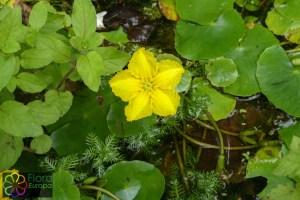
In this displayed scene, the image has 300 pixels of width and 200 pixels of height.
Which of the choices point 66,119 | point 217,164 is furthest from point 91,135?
point 217,164

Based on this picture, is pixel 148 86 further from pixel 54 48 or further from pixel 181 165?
pixel 181 165

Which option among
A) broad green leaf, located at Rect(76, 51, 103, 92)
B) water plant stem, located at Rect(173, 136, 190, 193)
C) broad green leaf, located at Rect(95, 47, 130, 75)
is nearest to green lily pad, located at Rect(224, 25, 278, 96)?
water plant stem, located at Rect(173, 136, 190, 193)

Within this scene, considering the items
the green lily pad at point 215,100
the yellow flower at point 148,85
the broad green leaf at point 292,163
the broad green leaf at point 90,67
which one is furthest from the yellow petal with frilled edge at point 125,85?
the broad green leaf at point 292,163

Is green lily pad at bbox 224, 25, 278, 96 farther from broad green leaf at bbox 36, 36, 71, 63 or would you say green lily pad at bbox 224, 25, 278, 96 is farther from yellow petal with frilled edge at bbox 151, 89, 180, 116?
broad green leaf at bbox 36, 36, 71, 63

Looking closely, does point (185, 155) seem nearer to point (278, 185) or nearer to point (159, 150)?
point (159, 150)

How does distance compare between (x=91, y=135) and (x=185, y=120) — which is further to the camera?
(x=185, y=120)

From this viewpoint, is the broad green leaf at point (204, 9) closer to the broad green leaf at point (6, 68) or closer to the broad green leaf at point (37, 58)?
the broad green leaf at point (37, 58)
